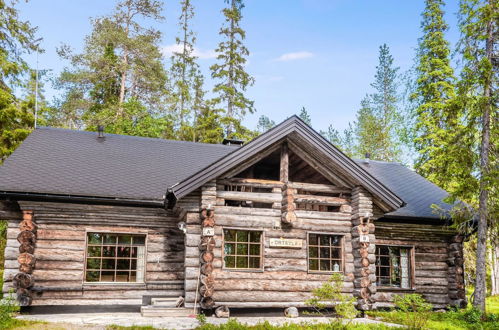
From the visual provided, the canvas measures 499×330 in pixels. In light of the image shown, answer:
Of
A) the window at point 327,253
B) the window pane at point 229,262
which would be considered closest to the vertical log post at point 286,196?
the window at point 327,253

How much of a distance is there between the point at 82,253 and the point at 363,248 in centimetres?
843

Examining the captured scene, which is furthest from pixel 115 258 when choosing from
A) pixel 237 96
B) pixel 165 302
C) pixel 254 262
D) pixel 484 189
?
pixel 237 96

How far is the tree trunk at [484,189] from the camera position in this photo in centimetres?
1434

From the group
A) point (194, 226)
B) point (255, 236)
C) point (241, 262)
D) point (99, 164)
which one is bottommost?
point (241, 262)

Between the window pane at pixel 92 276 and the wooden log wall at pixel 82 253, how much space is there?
1.07 feet

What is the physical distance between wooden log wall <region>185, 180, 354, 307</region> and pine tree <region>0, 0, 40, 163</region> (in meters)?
12.9

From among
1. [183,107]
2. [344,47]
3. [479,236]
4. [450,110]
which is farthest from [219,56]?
[479,236]

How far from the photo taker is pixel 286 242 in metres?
13.6

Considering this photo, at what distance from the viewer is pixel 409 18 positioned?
3194cm

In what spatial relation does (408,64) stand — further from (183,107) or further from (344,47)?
(183,107)

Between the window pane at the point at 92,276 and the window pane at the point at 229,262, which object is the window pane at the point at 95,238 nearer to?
the window pane at the point at 92,276

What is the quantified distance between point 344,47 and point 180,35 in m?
18.6

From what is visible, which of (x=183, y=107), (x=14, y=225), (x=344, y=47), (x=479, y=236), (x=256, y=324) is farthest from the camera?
(x=183, y=107)

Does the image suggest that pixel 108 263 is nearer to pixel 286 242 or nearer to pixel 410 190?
pixel 286 242
